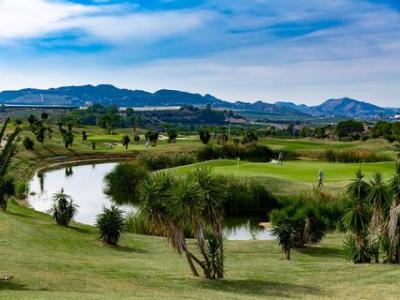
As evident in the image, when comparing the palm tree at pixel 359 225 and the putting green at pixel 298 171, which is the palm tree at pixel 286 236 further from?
the putting green at pixel 298 171

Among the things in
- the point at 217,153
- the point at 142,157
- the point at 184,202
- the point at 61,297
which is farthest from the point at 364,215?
the point at 217,153

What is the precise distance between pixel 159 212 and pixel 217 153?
74993 mm

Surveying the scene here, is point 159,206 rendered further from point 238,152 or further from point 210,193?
point 238,152

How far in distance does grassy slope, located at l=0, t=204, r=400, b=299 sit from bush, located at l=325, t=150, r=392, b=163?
6452 centimetres

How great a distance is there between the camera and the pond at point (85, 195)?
153ft

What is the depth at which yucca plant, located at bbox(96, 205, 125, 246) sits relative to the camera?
33219mm

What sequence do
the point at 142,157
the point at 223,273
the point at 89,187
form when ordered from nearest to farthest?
1. the point at 223,273
2. the point at 89,187
3. the point at 142,157

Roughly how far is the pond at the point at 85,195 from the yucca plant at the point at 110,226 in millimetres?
12619

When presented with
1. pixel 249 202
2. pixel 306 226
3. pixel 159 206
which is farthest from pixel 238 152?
pixel 159 206

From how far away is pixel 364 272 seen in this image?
85.4 ft

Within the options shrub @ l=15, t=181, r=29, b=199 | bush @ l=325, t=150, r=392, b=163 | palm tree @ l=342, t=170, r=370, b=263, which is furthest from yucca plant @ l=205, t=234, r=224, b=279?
bush @ l=325, t=150, r=392, b=163

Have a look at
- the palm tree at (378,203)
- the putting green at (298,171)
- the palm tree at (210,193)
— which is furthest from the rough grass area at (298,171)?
the palm tree at (210,193)

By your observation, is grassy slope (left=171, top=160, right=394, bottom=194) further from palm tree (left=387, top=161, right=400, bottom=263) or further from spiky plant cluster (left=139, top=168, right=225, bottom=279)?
spiky plant cluster (left=139, top=168, right=225, bottom=279)

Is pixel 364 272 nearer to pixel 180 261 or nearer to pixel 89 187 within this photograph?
pixel 180 261
